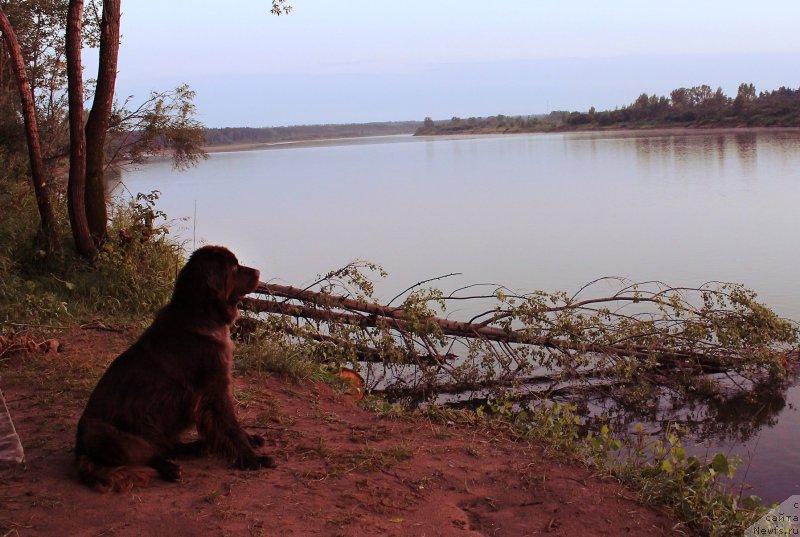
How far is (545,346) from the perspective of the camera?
30.5 feet

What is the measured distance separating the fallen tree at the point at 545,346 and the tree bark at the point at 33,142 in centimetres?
289

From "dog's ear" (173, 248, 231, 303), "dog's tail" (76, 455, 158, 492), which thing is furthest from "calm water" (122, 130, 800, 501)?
"dog's tail" (76, 455, 158, 492)

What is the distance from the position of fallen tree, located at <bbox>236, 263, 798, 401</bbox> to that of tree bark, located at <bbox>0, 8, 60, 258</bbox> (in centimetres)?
289

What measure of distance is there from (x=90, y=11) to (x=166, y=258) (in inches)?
206

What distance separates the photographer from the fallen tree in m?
8.82

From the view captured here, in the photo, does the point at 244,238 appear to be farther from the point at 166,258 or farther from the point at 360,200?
the point at 166,258

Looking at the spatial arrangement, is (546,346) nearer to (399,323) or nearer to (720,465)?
(399,323)

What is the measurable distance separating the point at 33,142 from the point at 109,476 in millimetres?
7102

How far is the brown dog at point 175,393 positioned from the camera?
430 cm

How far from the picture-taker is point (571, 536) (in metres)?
4.21

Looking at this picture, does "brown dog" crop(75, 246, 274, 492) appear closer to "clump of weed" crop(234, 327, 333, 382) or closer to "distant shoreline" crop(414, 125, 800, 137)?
"clump of weed" crop(234, 327, 333, 382)

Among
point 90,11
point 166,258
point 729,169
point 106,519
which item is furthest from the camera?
point 729,169

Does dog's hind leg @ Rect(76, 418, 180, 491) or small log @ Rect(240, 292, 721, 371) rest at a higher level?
dog's hind leg @ Rect(76, 418, 180, 491)

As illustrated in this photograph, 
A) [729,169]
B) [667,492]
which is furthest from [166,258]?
[729,169]
